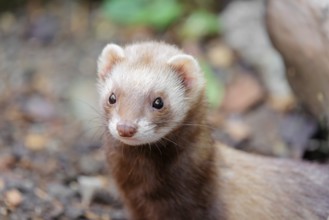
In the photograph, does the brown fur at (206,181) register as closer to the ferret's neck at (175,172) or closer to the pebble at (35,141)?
the ferret's neck at (175,172)

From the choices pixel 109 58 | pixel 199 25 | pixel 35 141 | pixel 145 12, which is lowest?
pixel 35 141

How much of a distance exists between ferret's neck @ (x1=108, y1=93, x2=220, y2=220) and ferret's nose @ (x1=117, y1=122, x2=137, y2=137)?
1.24 ft

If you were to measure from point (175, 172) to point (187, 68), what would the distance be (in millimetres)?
584

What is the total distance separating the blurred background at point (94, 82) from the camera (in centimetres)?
464

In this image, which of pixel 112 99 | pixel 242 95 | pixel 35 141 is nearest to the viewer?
pixel 112 99

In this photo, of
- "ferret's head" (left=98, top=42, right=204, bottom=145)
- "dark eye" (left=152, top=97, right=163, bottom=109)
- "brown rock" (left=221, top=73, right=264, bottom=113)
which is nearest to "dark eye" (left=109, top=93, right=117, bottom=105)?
"ferret's head" (left=98, top=42, right=204, bottom=145)

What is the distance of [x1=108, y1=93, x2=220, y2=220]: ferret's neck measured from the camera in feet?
12.5

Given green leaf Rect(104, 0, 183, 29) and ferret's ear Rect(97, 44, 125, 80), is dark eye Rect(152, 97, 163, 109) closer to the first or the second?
ferret's ear Rect(97, 44, 125, 80)

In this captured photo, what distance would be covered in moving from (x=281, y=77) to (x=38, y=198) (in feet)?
8.58

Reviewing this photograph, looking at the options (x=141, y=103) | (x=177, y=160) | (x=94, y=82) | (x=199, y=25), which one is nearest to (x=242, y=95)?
(x=199, y=25)

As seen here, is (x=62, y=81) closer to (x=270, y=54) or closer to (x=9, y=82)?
(x=9, y=82)

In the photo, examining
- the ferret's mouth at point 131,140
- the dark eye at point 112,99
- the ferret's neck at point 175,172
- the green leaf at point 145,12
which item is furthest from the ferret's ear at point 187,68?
the green leaf at point 145,12

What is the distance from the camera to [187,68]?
376cm

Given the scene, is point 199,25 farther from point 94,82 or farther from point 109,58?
point 109,58
